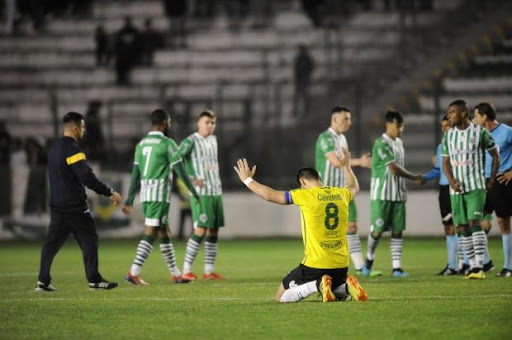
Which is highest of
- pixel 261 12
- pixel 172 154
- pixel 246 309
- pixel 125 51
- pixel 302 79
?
pixel 261 12

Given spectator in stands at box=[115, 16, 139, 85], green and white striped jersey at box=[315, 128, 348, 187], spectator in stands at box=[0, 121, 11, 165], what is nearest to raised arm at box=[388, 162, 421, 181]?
green and white striped jersey at box=[315, 128, 348, 187]

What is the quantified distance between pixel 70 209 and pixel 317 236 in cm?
339

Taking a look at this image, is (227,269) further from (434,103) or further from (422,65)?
(422,65)

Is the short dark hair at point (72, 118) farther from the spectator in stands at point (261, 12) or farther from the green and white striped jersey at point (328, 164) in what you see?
the spectator in stands at point (261, 12)

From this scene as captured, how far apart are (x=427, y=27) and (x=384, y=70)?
Result: 7.22ft

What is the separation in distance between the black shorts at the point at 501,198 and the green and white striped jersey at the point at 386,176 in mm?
1233

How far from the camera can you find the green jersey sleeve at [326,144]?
47.0 ft

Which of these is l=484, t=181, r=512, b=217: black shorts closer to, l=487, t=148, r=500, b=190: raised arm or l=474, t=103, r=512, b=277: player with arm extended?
l=474, t=103, r=512, b=277: player with arm extended

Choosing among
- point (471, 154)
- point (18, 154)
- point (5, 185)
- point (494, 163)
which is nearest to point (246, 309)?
point (471, 154)

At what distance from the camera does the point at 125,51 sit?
30219 millimetres

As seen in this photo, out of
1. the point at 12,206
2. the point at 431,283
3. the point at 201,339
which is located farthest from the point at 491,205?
the point at 12,206

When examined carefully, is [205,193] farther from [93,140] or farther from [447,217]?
[93,140]

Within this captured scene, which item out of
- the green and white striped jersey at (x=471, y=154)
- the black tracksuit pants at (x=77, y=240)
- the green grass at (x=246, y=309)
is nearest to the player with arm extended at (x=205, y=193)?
the green grass at (x=246, y=309)

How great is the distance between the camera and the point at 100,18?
108 ft
